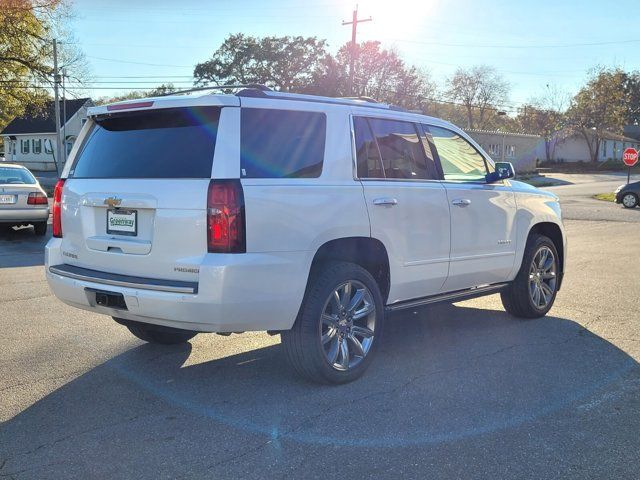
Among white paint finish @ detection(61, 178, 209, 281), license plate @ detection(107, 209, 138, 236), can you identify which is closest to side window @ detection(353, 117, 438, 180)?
white paint finish @ detection(61, 178, 209, 281)

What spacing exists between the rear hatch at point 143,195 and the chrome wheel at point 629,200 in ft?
78.7

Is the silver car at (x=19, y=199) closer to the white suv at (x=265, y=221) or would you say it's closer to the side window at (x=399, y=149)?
the white suv at (x=265, y=221)

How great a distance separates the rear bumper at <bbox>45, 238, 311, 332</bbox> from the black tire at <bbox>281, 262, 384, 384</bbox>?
5.5 inches

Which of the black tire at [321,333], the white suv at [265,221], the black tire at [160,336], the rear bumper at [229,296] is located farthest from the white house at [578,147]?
the rear bumper at [229,296]

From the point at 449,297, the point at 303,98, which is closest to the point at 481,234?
the point at 449,297

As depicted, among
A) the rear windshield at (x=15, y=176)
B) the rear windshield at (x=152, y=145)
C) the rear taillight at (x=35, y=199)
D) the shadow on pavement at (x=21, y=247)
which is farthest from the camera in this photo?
the rear windshield at (x=15, y=176)

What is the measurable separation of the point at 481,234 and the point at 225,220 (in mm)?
2778

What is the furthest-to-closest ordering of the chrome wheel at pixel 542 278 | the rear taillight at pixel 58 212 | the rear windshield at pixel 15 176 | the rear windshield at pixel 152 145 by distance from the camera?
the rear windshield at pixel 15 176, the chrome wheel at pixel 542 278, the rear taillight at pixel 58 212, the rear windshield at pixel 152 145

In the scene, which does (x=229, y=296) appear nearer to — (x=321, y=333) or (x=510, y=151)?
(x=321, y=333)

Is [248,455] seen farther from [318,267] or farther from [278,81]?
[278,81]

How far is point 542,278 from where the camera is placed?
260 inches

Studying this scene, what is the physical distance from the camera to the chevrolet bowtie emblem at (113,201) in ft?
13.9

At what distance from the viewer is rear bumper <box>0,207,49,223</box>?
12.3 m

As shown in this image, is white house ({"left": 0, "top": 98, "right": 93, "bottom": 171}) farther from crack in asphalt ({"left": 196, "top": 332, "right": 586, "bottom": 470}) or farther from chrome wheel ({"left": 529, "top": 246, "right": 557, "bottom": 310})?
crack in asphalt ({"left": 196, "top": 332, "right": 586, "bottom": 470})
